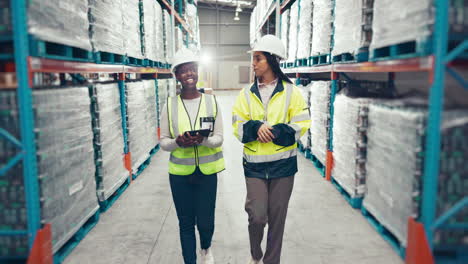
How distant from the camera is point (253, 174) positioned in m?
2.63

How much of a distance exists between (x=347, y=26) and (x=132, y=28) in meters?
3.30

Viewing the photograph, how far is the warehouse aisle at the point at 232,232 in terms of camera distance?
317 cm

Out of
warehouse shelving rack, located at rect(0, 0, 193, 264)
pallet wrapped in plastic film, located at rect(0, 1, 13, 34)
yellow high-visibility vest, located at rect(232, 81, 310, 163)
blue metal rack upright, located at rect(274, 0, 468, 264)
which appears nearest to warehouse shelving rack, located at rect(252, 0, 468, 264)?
blue metal rack upright, located at rect(274, 0, 468, 264)

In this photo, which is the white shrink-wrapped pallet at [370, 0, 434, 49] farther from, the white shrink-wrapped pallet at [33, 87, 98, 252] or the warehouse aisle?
the white shrink-wrapped pallet at [33, 87, 98, 252]

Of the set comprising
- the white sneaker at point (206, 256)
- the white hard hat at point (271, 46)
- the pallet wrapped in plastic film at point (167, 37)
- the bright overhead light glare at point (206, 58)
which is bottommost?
the white sneaker at point (206, 256)

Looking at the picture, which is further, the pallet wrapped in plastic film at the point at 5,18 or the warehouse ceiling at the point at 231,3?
the warehouse ceiling at the point at 231,3

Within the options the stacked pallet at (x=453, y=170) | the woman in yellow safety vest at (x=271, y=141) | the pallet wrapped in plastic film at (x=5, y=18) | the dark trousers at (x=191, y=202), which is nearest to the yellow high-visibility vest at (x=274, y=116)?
the woman in yellow safety vest at (x=271, y=141)

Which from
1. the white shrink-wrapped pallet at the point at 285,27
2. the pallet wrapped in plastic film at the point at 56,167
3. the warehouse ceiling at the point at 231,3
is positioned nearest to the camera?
the pallet wrapped in plastic film at the point at 56,167

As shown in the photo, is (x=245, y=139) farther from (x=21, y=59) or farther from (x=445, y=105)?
(x=21, y=59)

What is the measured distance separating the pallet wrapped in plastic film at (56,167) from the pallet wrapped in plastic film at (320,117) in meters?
3.44

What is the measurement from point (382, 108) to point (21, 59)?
3.10m

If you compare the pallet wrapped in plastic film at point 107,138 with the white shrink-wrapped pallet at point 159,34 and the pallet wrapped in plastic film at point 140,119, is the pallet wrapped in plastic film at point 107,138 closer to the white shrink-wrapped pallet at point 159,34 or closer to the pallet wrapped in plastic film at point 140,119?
the pallet wrapped in plastic film at point 140,119

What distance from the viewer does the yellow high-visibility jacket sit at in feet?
8.38

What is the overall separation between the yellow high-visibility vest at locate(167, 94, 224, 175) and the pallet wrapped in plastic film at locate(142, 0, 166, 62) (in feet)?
13.7
